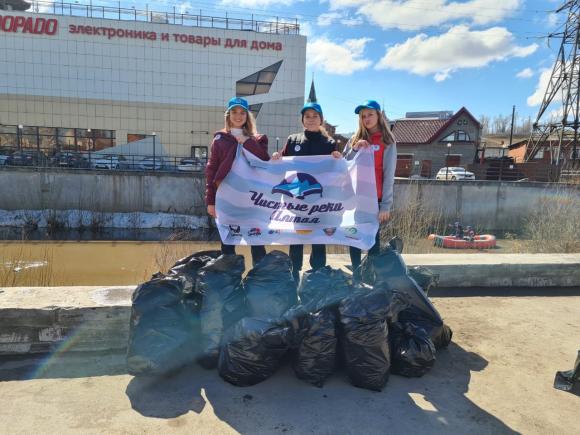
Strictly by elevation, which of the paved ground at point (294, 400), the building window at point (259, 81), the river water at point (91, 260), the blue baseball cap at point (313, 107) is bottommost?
the river water at point (91, 260)

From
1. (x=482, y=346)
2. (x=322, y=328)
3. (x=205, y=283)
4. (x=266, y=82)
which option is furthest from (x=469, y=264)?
(x=266, y=82)

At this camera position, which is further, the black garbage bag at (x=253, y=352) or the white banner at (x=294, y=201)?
the white banner at (x=294, y=201)

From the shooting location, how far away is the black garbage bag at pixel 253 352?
266cm

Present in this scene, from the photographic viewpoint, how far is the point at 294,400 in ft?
8.37

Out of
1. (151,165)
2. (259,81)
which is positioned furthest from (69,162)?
(259,81)

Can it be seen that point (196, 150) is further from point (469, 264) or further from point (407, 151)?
point (469, 264)

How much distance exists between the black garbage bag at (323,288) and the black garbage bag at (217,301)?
0.51 meters

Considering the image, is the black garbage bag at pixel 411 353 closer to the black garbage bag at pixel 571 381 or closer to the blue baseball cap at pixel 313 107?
the black garbage bag at pixel 571 381

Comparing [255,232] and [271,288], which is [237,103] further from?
[271,288]

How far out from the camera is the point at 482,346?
3328 millimetres

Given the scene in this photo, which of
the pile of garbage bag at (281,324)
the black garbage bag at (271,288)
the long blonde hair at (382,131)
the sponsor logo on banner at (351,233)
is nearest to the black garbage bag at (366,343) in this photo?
the pile of garbage bag at (281,324)

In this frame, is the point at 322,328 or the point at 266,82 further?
the point at 266,82

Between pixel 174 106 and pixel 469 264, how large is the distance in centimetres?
3267

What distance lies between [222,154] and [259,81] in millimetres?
32248
